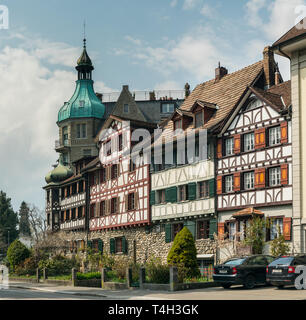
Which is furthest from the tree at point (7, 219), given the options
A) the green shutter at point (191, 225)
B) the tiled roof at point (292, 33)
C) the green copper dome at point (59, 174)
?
the tiled roof at point (292, 33)

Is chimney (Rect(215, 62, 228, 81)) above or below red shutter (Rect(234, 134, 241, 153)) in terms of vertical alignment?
above

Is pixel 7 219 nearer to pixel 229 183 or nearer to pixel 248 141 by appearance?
pixel 229 183

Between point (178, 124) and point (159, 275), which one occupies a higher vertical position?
point (178, 124)

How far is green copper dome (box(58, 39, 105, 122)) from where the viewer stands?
6962cm

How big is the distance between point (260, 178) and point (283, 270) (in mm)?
9592

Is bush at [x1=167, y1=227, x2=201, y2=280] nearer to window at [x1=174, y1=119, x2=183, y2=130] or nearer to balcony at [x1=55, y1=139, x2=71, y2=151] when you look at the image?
window at [x1=174, y1=119, x2=183, y2=130]

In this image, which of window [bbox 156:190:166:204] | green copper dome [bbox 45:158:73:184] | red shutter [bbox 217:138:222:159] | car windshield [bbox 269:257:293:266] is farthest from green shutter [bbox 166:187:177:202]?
green copper dome [bbox 45:158:73:184]

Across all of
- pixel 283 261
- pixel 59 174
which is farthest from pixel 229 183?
pixel 59 174

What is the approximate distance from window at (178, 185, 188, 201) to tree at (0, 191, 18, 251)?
55.9m

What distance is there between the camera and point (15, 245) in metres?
53.1

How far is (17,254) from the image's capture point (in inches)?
2067

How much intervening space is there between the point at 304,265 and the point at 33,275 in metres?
29.0

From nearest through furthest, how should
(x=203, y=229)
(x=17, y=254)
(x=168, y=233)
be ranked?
(x=203, y=229)
(x=168, y=233)
(x=17, y=254)

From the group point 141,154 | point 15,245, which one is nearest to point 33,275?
point 15,245
